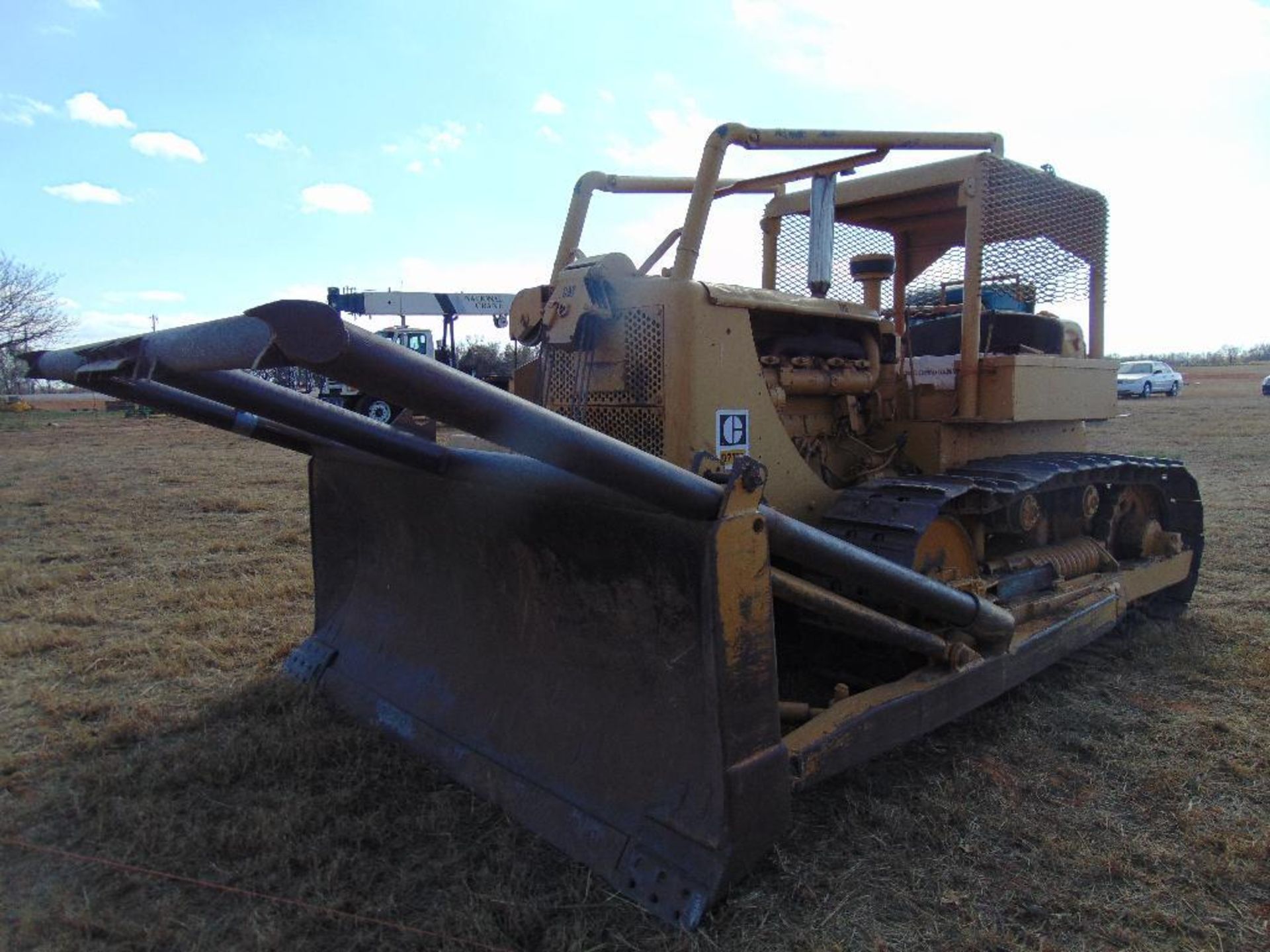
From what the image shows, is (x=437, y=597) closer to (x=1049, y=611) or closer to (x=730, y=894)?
(x=730, y=894)

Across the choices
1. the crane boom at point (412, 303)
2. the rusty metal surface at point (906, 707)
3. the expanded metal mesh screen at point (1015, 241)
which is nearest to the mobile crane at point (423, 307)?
the crane boom at point (412, 303)

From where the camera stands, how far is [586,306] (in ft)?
11.5

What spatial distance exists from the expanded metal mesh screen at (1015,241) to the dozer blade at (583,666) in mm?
2173

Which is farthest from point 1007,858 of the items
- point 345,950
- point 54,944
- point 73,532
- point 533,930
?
point 73,532

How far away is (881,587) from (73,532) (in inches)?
317

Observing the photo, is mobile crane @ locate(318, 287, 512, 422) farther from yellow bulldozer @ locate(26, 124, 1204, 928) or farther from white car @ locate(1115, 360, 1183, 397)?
white car @ locate(1115, 360, 1183, 397)

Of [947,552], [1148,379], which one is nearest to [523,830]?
[947,552]

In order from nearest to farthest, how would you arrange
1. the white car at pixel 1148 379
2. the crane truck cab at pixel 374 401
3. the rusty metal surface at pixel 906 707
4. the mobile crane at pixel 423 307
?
the rusty metal surface at pixel 906 707
the crane truck cab at pixel 374 401
the mobile crane at pixel 423 307
the white car at pixel 1148 379

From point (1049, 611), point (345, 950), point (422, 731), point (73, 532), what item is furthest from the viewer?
point (73, 532)

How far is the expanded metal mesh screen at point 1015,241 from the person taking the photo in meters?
4.31

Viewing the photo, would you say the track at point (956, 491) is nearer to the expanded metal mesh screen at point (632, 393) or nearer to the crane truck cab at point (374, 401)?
the expanded metal mesh screen at point (632, 393)

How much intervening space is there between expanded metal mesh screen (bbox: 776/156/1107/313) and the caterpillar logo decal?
1260 millimetres

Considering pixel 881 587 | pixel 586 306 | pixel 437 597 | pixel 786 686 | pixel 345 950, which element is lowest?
pixel 345 950

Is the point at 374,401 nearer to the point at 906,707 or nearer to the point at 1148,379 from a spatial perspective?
the point at 906,707
